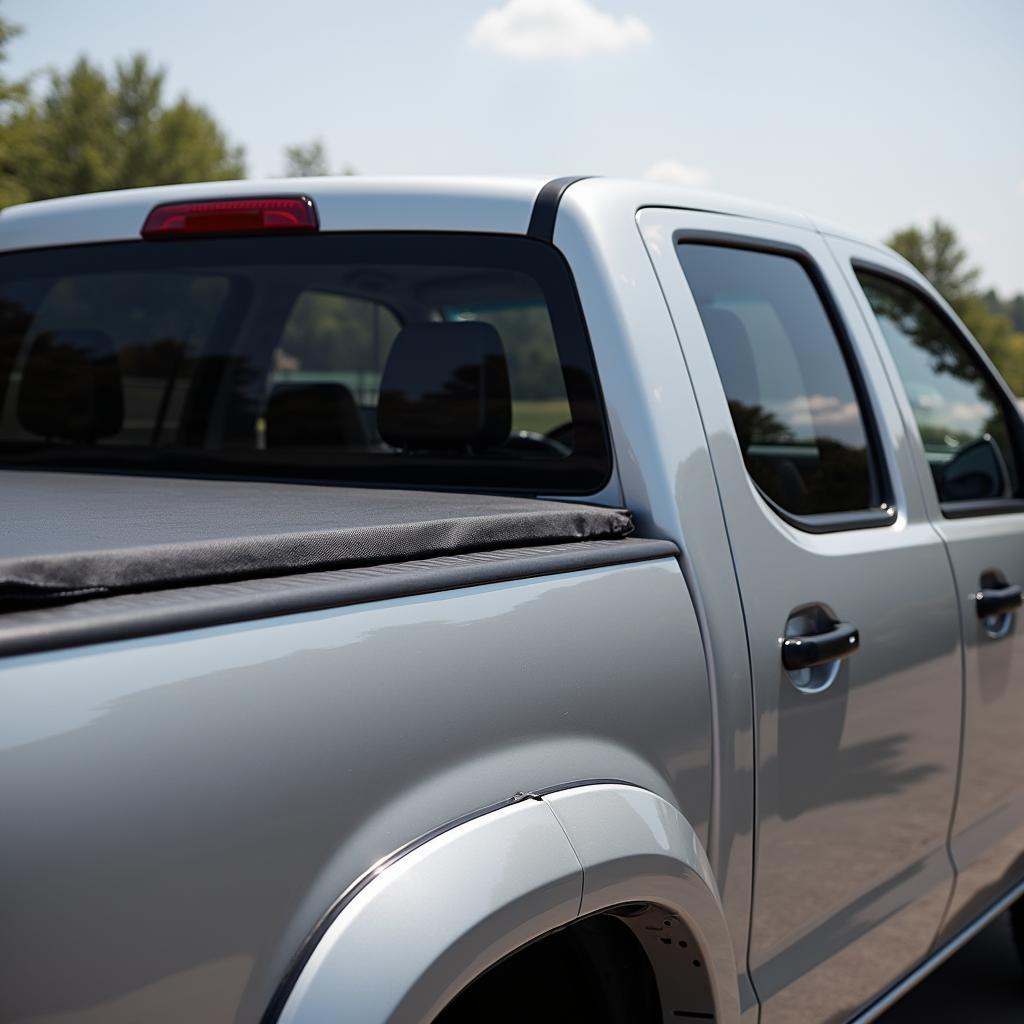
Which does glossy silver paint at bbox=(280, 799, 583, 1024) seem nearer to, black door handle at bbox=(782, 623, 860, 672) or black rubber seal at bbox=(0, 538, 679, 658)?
black rubber seal at bbox=(0, 538, 679, 658)

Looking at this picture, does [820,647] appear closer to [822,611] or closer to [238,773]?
[822,611]

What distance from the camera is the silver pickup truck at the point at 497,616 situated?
128 centimetres

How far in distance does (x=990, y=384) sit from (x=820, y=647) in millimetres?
1741

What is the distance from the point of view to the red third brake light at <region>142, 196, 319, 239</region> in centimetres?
264

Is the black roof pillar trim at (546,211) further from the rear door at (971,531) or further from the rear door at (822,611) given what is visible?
the rear door at (971,531)

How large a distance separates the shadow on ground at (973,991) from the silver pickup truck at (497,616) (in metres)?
0.54

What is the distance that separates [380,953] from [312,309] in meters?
2.90

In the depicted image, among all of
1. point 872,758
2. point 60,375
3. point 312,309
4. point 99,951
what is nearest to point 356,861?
point 99,951

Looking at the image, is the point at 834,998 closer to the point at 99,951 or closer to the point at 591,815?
the point at 591,815

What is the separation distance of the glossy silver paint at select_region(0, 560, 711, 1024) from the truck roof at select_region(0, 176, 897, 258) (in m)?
0.93

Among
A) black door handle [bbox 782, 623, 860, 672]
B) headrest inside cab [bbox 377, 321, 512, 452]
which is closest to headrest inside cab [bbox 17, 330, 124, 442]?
headrest inside cab [bbox 377, 321, 512, 452]

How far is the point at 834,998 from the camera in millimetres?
2449

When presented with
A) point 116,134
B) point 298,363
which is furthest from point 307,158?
point 298,363

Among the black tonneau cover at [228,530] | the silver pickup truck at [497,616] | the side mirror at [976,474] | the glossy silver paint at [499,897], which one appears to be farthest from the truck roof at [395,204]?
the glossy silver paint at [499,897]
